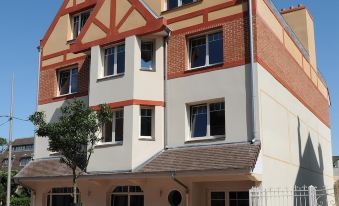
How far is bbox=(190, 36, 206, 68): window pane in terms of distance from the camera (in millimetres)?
19178

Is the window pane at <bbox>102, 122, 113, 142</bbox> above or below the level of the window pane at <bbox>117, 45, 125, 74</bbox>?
below

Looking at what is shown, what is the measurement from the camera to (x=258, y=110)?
17047mm

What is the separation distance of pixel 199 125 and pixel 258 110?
2.79 m

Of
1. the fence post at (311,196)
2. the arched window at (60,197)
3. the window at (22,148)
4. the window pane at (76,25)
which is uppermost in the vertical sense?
the window pane at (76,25)

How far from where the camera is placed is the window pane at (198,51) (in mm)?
19178

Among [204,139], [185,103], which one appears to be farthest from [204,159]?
[185,103]

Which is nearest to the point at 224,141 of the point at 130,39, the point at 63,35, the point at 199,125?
the point at 199,125

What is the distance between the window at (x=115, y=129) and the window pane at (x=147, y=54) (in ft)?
7.54

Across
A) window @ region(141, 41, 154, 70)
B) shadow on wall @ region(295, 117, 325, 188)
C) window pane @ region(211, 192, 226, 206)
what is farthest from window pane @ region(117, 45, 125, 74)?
shadow on wall @ region(295, 117, 325, 188)

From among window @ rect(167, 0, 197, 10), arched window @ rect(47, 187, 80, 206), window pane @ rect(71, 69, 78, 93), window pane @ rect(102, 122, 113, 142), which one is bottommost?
arched window @ rect(47, 187, 80, 206)

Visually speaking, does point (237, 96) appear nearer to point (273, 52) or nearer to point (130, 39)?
point (273, 52)

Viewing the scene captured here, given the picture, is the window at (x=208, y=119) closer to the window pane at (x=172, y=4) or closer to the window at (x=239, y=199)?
the window at (x=239, y=199)

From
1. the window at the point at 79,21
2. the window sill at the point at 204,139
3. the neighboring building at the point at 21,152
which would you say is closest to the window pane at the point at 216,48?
the window sill at the point at 204,139

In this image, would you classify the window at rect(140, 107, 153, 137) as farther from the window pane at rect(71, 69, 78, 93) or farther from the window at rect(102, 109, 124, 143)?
the window pane at rect(71, 69, 78, 93)
